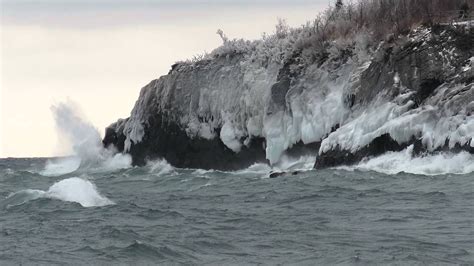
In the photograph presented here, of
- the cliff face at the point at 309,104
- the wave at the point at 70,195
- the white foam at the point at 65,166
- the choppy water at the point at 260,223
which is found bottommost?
the white foam at the point at 65,166

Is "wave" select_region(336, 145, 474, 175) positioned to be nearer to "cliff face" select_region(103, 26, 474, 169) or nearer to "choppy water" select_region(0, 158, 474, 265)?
"cliff face" select_region(103, 26, 474, 169)

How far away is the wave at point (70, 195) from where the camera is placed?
67.4 feet

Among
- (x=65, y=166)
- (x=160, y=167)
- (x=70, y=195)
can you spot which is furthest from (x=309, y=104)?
(x=65, y=166)

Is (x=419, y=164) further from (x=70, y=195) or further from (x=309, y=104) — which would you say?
(x=70, y=195)

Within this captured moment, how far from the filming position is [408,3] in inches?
1172

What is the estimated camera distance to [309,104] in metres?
30.4

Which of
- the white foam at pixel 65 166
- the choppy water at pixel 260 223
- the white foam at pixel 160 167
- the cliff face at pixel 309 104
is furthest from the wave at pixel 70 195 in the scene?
the white foam at pixel 65 166

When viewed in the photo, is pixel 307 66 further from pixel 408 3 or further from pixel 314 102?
pixel 408 3

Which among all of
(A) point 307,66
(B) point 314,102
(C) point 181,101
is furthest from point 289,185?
(C) point 181,101

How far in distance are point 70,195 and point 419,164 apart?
9440 millimetres

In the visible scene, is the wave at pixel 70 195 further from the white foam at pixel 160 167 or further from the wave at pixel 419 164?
the white foam at pixel 160 167

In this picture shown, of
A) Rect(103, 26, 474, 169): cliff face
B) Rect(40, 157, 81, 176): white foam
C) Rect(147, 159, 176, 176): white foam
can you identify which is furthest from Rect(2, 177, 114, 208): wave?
Rect(40, 157, 81, 176): white foam

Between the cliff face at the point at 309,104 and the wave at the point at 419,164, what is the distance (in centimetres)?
26

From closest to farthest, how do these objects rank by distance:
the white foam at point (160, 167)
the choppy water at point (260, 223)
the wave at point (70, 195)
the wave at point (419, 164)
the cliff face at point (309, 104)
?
1. the choppy water at point (260, 223)
2. the wave at point (70, 195)
3. the wave at point (419, 164)
4. the cliff face at point (309, 104)
5. the white foam at point (160, 167)
